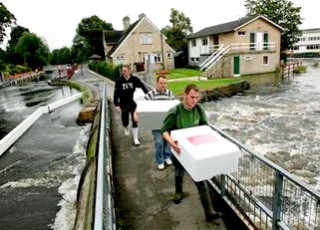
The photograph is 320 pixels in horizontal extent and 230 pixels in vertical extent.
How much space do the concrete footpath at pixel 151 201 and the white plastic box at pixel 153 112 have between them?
0.90m

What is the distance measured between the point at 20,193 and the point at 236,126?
29.4ft

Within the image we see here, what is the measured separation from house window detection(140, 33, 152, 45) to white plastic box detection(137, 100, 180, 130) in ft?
114

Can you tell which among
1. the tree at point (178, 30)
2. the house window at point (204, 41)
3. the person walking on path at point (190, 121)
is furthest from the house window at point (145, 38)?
the person walking on path at point (190, 121)

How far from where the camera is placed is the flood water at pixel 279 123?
9.16 metres

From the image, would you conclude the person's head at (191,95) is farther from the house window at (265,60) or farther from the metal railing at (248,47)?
the house window at (265,60)

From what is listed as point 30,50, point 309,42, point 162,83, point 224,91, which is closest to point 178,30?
point 224,91

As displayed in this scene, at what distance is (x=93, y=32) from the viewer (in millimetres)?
67750

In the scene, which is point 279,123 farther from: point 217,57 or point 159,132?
point 217,57

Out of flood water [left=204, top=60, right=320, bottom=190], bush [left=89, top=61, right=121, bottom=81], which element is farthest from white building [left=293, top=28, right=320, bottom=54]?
flood water [left=204, top=60, right=320, bottom=190]

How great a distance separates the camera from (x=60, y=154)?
11.0 metres

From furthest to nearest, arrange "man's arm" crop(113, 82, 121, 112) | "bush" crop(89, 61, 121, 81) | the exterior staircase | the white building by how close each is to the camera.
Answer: the white building < the exterior staircase < "bush" crop(89, 61, 121, 81) < "man's arm" crop(113, 82, 121, 112)

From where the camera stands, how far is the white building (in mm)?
78875

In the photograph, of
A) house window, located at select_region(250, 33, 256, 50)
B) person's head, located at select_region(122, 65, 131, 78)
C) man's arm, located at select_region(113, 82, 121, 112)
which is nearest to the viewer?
person's head, located at select_region(122, 65, 131, 78)

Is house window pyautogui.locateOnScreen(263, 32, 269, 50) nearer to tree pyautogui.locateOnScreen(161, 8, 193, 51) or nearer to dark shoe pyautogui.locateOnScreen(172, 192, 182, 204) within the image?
tree pyautogui.locateOnScreen(161, 8, 193, 51)
